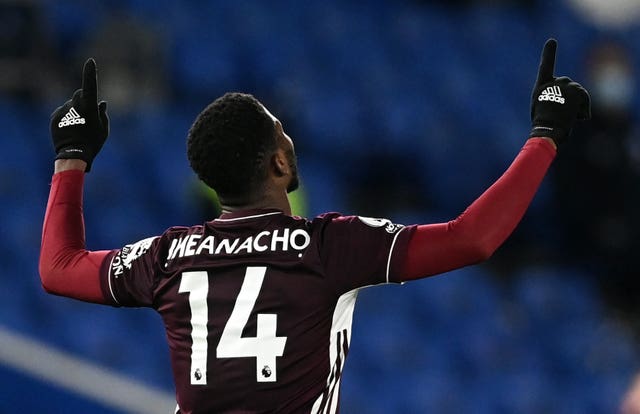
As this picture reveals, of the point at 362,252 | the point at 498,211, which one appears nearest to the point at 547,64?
the point at 498,211

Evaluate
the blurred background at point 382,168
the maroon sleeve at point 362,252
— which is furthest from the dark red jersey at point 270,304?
the blurred background at point 382,168

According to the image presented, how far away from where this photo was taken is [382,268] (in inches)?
101

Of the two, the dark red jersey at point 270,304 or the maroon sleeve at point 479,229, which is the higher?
the maroon sleeve at point 479,229

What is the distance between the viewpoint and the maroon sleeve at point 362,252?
8.43 ft

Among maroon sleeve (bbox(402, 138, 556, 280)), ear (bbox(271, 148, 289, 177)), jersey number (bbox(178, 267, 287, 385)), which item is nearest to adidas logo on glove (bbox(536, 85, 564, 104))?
maroon sleeve (bbox(402, 138, 556, 280))

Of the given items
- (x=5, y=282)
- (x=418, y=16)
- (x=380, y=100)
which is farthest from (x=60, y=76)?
(x=418, y=16)

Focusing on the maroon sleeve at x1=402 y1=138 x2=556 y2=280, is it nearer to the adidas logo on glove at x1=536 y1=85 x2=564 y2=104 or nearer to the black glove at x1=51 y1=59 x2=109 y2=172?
the adidas logo on glove at x1=536 y1=85 x2=564 y2=104

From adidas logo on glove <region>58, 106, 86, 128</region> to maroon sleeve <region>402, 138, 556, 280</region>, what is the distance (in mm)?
936

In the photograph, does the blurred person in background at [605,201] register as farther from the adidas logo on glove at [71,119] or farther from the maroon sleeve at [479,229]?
the maroon sleeve at [479,229]

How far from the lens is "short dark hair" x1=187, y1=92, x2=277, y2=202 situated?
2.64m

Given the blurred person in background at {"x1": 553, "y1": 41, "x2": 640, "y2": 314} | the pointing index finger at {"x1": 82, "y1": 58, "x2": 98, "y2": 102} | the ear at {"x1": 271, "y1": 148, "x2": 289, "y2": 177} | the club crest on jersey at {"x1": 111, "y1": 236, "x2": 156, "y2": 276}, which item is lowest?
the blurred person in background at {"x1": 553, "y1": 41, "x2": 640, "y2": 314}

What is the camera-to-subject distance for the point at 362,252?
2592 mm

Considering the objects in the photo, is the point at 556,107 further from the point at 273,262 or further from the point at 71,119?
the point at 71,119

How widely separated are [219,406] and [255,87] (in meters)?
6.78
